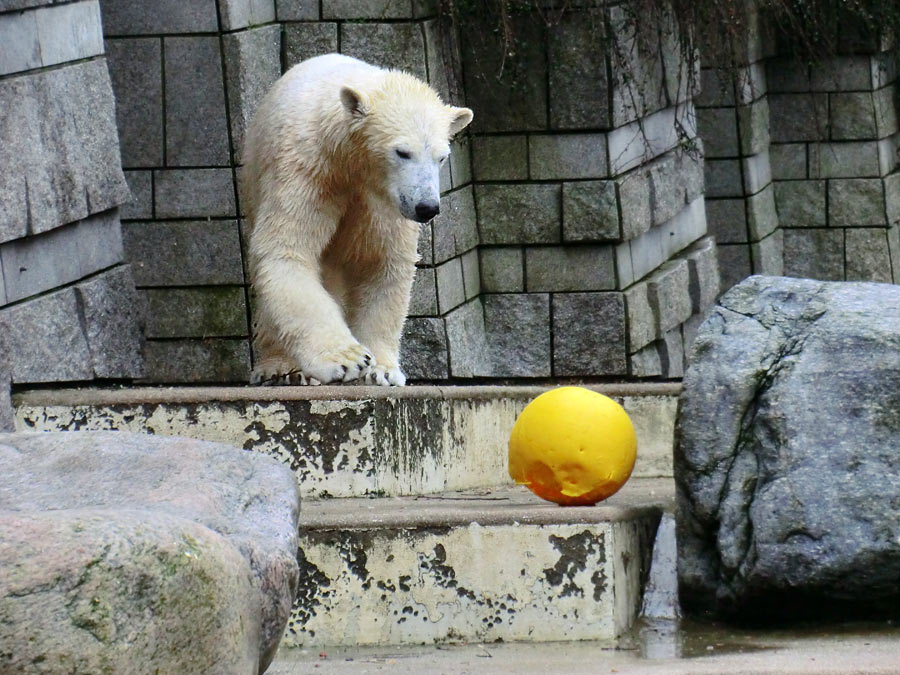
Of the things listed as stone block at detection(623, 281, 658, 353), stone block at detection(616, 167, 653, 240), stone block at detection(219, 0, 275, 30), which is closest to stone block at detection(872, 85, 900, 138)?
stone block at detection(616, 167, 653, 240)

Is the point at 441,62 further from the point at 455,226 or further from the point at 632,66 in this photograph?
the point at 632,66

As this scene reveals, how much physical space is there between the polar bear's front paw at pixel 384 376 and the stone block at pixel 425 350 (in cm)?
140

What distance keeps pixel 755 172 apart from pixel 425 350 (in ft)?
12.0

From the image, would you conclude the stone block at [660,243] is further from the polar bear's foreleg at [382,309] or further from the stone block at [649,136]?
the polar bear's foreleg at [382,309]

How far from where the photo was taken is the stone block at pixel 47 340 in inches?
180

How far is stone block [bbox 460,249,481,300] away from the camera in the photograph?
22.0 feet

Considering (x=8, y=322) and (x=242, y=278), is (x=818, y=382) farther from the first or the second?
(x=242, y=278)

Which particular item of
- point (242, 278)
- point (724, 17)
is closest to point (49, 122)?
point (242, 278)

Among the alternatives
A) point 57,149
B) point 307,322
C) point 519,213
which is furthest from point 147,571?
point 519,213

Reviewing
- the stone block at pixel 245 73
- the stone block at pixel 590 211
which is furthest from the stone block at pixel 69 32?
the stone block at pixel 590 211

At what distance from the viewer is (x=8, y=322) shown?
4.54 meters

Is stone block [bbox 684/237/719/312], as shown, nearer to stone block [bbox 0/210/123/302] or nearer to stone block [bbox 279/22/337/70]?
stone block [bbox 279/22/337/70]

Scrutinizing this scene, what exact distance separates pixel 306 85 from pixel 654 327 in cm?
268

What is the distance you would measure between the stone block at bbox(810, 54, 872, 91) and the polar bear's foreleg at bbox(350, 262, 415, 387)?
5130 millimetres
